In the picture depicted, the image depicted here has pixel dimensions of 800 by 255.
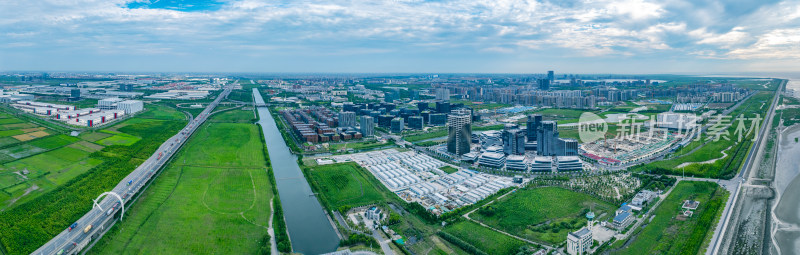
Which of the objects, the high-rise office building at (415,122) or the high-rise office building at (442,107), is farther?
the high-rise office building at (442,107)

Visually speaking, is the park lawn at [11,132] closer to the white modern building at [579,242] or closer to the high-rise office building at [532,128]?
the white modern building at [579,242]

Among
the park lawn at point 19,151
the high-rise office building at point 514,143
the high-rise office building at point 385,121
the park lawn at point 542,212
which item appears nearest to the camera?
the park lawn at point 542,212

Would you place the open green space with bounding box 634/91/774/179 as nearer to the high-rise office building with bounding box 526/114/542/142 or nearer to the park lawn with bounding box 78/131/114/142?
the high-rise office building with bounding box 526/114/542/142

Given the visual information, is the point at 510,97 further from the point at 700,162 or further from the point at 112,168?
the point at 112,168

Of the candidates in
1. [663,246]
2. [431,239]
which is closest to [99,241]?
[431,239]

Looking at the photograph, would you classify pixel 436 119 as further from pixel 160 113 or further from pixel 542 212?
pixel 160 113

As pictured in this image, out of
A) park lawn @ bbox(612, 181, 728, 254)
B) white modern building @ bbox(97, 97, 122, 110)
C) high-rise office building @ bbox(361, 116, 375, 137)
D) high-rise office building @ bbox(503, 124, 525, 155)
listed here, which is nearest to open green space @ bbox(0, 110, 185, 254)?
high-rise office building @ bbox(361, 116, 375, 137)

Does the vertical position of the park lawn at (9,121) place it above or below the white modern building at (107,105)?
below

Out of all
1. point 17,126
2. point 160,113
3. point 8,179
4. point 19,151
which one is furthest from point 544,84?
point 8,179

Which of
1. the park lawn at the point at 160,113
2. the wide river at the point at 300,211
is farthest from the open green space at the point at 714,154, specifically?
the park lawn at the point at 160,113
